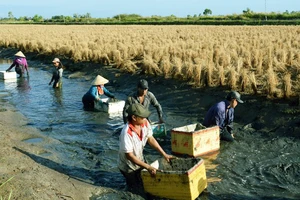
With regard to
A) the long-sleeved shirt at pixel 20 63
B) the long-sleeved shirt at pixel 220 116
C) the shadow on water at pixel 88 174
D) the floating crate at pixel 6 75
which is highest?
the long-sleeved shirt at pixel 20 63

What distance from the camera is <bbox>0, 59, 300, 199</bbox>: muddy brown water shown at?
6.77 metres

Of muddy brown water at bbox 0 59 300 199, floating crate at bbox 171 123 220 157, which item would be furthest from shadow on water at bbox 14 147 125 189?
floating crate at bbox 171 123 220 157

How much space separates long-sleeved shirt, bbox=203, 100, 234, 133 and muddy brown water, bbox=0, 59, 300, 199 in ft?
1.73

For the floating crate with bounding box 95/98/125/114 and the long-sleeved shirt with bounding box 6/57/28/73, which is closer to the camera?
the floating crate with bounding box 95/98/125/114

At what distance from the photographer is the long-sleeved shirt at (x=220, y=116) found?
328 inches

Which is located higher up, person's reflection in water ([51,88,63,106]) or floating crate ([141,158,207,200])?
person's reflection in water ([51,88,63,106])

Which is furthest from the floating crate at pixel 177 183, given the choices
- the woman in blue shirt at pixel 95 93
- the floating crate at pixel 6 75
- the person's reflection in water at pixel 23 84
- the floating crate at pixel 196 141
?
the floating crate at pixel 6 75

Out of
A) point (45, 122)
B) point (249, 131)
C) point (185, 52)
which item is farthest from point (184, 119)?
point (185, 52)

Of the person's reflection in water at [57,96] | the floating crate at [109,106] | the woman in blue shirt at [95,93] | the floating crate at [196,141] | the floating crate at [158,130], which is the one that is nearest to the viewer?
the floating crate at [196,141]

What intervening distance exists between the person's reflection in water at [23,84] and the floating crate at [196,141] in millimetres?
9848

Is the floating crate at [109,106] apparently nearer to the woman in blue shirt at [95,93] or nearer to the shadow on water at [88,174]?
the woman in blue shirt at [95,93]

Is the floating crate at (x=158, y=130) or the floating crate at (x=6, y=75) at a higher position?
the floating crate at (x=6, y=75)

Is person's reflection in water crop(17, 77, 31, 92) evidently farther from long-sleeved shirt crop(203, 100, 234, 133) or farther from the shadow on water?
long-sleeved shirt crop(203, 100, 234, 133)

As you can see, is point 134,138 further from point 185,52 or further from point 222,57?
point 185,52
